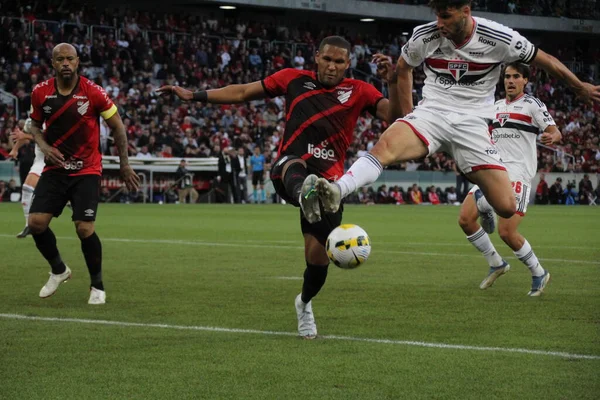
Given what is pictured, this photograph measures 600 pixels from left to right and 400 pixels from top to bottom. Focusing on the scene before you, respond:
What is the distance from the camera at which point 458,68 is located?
8.05m

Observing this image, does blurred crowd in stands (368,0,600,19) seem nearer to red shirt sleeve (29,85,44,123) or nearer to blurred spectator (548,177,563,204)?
A: blurred spectator (548,177,563,204)

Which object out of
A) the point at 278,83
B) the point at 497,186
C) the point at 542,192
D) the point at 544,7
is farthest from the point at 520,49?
the point at 544,7

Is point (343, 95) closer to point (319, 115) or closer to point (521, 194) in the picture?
point (319, 115)

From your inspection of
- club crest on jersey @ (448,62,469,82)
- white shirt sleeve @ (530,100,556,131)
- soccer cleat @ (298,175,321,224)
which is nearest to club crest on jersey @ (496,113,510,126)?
white shirt sleeve @ (530,100,556,131)

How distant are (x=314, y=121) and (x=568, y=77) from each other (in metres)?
1.93

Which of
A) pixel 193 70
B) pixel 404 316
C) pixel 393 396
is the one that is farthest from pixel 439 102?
pixel 193 70

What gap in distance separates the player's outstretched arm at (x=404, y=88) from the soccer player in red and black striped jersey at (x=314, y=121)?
0.42 feet

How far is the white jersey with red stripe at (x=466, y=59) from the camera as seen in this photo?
7.91m

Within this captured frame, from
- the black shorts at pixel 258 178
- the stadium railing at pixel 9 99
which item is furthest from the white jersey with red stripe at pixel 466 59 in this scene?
the stadium railing at pixel 9 99

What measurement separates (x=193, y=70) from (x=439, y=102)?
3659 centimetres

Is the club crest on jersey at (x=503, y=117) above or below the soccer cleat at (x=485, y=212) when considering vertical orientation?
above

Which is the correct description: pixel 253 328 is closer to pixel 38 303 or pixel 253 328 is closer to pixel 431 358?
pixel 431 358

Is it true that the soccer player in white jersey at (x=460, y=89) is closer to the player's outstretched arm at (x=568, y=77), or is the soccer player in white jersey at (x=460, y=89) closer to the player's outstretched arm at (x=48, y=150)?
the player's outstretched arm at (x=568, y=77)

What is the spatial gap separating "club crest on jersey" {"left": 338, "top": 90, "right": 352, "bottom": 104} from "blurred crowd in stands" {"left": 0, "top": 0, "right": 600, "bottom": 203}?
25976mm
